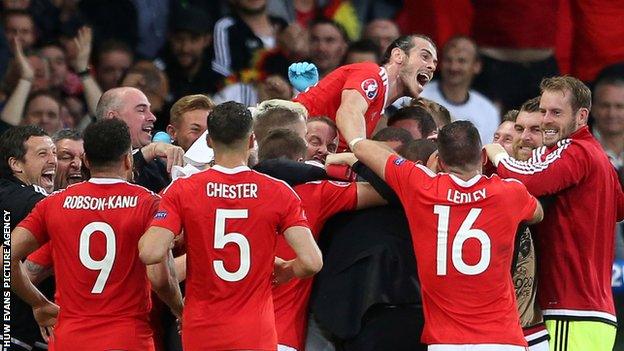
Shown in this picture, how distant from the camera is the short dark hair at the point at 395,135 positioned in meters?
7.24

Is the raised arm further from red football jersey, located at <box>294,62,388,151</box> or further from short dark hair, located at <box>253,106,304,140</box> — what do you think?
short dark hair, located at <box>253,106,304,140</box>

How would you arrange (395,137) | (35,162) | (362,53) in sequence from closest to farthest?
(395,137), (35,162), (362,53)

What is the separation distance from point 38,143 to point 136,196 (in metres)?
1.70

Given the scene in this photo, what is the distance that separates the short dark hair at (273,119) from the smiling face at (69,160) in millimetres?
1677

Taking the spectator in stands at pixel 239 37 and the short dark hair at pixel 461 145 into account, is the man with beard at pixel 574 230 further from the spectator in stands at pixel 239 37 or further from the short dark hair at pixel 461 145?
the spectator in stands at pixel 239 37

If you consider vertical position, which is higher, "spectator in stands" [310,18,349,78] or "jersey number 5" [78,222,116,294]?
"spectator in stands" [310,18,349,78]

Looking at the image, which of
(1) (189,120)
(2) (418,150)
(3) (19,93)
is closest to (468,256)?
(2) (418,150)

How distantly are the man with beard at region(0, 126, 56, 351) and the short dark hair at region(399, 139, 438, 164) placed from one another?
7.06 feet

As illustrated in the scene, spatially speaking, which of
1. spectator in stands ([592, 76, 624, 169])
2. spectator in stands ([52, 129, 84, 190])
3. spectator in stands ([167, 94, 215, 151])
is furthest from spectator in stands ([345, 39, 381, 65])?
spectator in stands ([52, 129, 84, 190])

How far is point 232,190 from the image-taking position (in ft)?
20.7

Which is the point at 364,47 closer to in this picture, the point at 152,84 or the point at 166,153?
the point at 152,84

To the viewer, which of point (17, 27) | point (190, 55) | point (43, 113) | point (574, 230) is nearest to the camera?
point (574, 230)

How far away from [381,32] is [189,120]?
408 cm

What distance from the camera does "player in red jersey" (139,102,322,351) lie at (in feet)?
20.6
